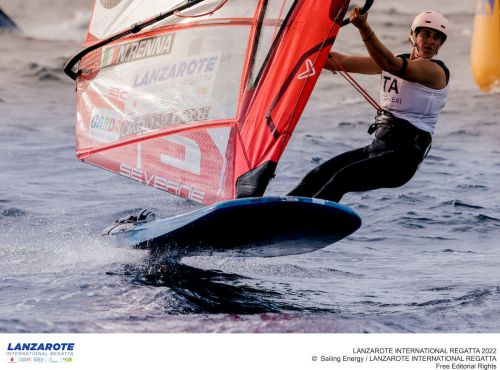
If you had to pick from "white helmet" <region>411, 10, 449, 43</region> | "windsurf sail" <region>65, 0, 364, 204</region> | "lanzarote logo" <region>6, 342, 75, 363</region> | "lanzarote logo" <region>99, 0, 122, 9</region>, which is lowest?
"lanzarote logo" <region>6, 342, 75, 363</region>

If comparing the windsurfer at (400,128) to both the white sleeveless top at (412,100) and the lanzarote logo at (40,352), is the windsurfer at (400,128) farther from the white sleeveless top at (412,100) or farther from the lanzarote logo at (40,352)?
the lanzarote logo at (40,352)

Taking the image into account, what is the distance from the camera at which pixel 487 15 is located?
1202 cm

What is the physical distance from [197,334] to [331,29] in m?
1.75

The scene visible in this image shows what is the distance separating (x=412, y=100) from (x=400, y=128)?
6.7 inches

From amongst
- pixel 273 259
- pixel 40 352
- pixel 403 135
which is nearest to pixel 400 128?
pixel 403 135

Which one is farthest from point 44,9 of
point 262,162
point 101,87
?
point 262,162

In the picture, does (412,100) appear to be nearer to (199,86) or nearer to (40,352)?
(199,86)

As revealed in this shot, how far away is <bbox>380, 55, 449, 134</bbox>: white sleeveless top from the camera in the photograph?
17.4 feet

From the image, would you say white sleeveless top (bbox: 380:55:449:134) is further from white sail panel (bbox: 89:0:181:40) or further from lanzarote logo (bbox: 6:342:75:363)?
lanzarote logo (bbox: 6:342:75:363)

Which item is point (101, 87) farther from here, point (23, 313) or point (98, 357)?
point (98, 357)

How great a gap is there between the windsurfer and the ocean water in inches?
28.1

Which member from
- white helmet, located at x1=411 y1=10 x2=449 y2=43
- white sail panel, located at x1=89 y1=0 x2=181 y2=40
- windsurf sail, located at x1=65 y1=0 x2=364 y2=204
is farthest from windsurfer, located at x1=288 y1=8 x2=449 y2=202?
white sail panel, located at x1=89 y1=0 x2=181 y2=40

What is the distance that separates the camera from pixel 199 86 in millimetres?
5668

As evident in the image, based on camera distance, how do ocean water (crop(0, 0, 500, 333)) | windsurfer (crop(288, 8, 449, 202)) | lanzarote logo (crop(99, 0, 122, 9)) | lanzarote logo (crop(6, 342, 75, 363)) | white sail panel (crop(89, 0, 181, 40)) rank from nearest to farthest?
lanzarote logo (crop(6, 342, 75, 363)) → ocean water (crop(0, 0, 500, 333)) → windsurfer (crop(288, 8, 449, 202)) → white sail panel (crop(89, 0, 181, 40)) → lanzarote logo (crop(99, 0, 122, 9))
